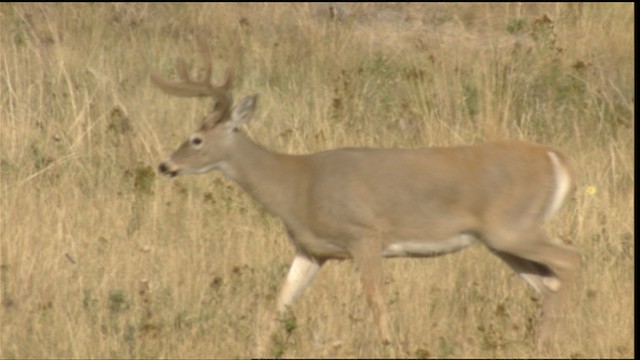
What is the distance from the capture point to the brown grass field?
6504mm

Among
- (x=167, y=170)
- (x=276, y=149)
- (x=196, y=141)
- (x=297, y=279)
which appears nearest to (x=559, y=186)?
(x=297, y=279)

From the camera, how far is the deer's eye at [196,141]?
722 cm

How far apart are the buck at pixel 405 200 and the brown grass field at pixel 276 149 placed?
185 millimetres

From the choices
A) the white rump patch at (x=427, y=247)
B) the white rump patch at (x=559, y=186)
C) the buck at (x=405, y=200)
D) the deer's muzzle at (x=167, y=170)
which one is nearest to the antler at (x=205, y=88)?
the buck at (x=405, y=200)

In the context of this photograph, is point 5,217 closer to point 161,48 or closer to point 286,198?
point 286,198

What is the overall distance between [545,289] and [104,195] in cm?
267

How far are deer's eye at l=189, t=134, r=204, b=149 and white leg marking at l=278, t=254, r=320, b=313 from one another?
2.28ft

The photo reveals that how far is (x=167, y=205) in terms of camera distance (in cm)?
831

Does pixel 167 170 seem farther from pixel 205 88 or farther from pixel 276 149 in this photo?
pixel 276 149

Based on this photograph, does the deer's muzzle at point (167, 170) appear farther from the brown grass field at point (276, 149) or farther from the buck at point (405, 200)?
the brown grass field at point (276, 149)

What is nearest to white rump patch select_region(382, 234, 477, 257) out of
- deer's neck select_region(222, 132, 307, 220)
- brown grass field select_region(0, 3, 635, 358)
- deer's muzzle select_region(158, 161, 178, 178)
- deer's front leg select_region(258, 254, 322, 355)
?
brown grass field select_region(0, 3, 635, 358)

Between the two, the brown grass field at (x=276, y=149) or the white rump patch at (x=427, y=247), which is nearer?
the brown grass field at (x=276, y=149)

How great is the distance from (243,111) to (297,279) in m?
0.87

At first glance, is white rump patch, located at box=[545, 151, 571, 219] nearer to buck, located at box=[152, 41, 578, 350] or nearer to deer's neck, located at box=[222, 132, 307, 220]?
buck, located at box=[152, 41, 578, 350]
